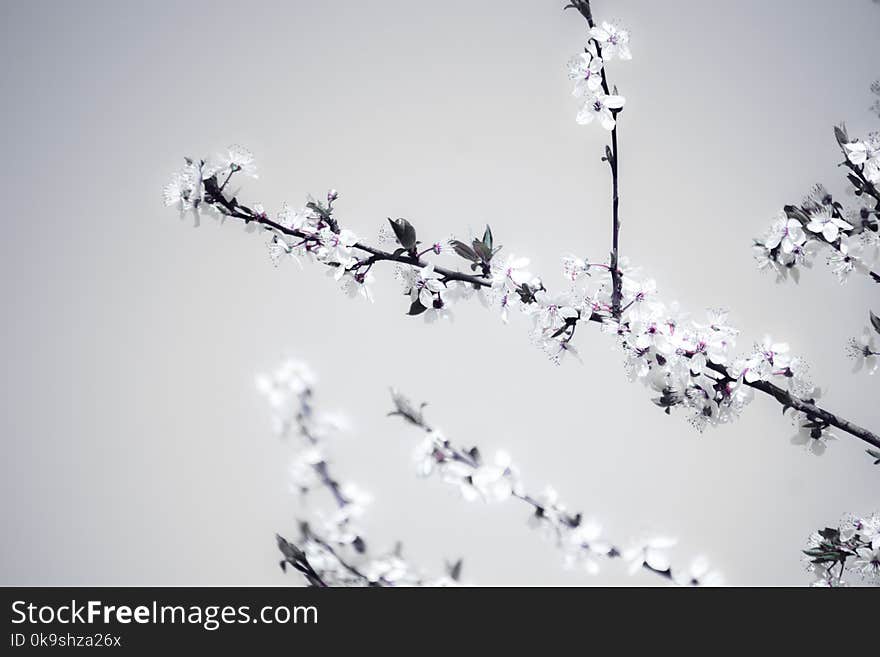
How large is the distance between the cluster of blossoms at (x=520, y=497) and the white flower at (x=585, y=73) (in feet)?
1.88

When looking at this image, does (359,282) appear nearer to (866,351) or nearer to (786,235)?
(786,235)

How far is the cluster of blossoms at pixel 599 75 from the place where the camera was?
0.83 metres

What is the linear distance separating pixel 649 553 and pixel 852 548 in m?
0.31

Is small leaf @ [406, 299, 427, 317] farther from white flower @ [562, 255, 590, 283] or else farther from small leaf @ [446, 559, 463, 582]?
small leaf @ [446, 559, 463, 582]

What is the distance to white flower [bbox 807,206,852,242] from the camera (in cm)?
89

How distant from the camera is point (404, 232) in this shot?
0.83 m

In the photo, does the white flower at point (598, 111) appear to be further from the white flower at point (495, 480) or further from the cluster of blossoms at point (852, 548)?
the cluster of blossoms at point (852, 548)

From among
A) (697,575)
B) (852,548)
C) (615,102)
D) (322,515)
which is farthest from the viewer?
(322,515)

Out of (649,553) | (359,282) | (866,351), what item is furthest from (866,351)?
(359,282)

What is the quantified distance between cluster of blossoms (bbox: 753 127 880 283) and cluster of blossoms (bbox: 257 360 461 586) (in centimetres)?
81

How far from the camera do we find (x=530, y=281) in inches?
34.0
